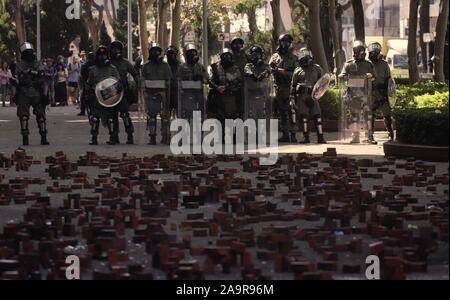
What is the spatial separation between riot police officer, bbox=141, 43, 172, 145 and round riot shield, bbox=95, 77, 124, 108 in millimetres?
644

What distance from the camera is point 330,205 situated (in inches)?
552

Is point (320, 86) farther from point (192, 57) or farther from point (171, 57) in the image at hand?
point (171, 57)

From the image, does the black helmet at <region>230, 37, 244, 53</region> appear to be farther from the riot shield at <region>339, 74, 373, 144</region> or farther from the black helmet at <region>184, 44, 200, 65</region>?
the riot shield at <region>339, 74, 373, 144</region>

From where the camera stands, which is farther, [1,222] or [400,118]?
[400,118]

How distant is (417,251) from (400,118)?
1181cm

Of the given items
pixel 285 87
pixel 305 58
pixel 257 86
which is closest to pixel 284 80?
pixel 285 87

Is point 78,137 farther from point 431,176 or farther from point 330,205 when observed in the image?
point 330,205

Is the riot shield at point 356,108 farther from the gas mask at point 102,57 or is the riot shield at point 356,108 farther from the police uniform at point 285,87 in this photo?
the gas mask at point 102,57

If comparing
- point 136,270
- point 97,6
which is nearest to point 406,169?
point 136,270

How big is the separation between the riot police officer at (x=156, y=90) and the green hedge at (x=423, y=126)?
5.16 m

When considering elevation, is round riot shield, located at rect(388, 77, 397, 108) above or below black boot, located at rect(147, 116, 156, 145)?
above

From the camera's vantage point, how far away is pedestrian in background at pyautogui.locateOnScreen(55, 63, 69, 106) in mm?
49500

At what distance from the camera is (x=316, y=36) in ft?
110

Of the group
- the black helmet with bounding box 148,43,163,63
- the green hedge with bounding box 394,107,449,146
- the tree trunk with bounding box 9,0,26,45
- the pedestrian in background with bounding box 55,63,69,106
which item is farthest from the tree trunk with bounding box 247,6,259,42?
the green hedge with bounding box 394,107,449,146
